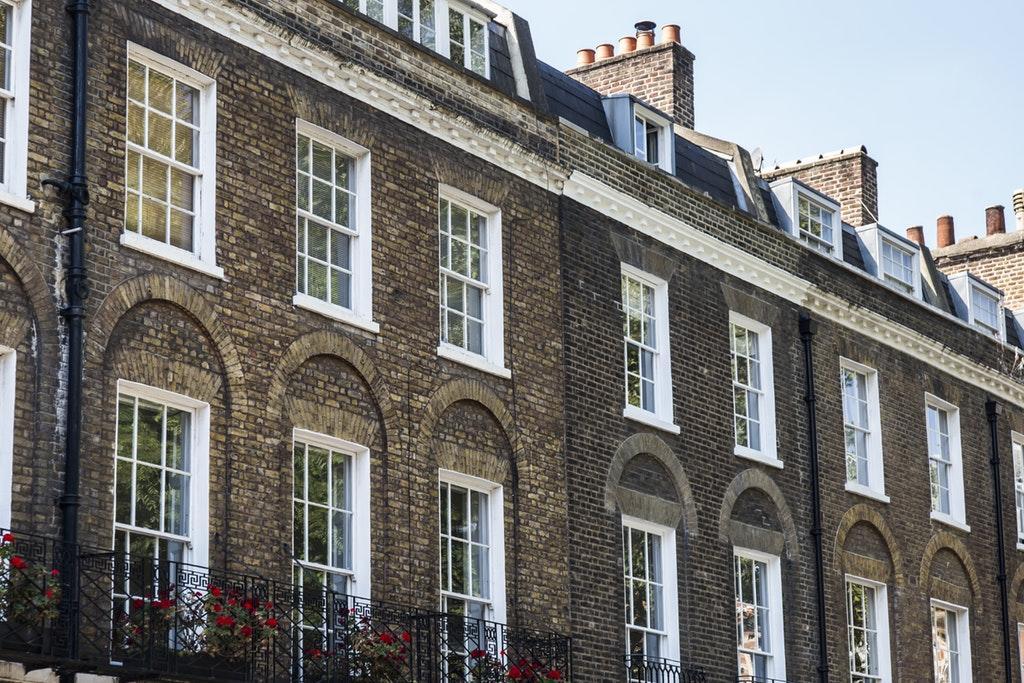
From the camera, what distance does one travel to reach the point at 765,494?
2530cm

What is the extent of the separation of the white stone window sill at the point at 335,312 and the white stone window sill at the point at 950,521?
12747 millimetres

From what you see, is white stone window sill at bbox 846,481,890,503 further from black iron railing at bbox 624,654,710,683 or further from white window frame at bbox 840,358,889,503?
black iron railing at bbox 624,654,710,683

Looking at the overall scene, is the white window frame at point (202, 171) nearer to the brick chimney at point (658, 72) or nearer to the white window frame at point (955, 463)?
the brick chimney at point (658, 72)

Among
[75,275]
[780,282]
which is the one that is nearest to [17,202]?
[75,275]

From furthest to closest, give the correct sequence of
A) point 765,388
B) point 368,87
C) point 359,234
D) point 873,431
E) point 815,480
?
point 873,431 → point 815,480 → point 765,388 → point 368,87 → point 359,234

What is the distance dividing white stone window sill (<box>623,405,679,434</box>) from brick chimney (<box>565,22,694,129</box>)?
6455mm

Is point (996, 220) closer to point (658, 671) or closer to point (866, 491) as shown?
point (866, 491)

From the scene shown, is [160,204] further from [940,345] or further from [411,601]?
[940,345]

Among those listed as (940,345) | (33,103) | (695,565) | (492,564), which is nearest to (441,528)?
(492,564)

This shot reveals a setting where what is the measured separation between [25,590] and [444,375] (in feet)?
22.1

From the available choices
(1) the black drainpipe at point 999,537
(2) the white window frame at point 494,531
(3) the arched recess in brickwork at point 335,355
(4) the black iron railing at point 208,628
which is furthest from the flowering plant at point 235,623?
(1) the black drainpipe at point 999,537

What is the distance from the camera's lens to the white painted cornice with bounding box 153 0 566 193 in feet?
59.6

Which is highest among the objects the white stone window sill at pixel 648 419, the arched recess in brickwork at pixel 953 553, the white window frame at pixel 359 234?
the white window frame at pixel 359 234

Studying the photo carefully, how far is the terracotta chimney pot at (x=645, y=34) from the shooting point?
94.4 feet
